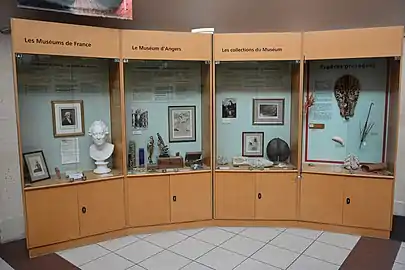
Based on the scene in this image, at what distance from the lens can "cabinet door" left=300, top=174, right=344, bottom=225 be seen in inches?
168

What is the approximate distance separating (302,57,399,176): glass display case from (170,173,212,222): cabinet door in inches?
52.0

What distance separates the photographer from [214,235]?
4273 millimetres

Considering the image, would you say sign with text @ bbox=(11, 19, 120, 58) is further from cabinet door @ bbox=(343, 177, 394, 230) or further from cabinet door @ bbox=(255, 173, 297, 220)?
cabinet door @ bbox=(343, 177, 394, 230)

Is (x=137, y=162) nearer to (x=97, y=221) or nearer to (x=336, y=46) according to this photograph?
(x=97, y=221)

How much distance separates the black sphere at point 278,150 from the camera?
464cm

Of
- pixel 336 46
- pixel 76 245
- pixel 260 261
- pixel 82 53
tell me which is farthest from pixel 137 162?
pixel 336 46

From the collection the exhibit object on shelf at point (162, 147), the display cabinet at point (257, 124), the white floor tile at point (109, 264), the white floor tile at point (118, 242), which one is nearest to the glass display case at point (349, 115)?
the display cabinet at point (257, 124)

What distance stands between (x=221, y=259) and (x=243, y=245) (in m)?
0.42

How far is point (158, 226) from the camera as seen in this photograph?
173 inches

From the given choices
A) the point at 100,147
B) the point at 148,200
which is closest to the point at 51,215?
the point at 100,147

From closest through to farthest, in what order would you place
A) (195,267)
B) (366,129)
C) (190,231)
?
1. (195,267)
2. (190,231)
3. (366,129)

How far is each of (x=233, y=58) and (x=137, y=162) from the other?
178 cm

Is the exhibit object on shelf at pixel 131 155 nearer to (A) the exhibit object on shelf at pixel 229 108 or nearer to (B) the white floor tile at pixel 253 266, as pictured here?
(A) the exhibit object on shelf at pixel 229 108

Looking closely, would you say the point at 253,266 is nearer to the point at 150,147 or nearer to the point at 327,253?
the point at 327,253
